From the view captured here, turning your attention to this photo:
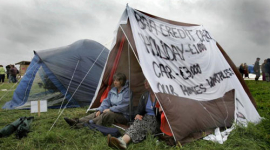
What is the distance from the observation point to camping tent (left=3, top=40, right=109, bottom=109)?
5.02 m

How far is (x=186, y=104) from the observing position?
8.69ft

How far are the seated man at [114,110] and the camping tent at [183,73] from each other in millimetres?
678

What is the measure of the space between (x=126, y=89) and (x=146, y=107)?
2.11 feet

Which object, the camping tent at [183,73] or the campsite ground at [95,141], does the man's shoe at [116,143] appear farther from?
the camping tent at [183,73]

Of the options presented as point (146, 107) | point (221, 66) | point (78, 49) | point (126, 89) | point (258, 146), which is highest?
point (78, 49)

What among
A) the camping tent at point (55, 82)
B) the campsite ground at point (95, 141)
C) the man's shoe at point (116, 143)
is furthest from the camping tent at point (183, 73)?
the camping tent at point (55, 82)

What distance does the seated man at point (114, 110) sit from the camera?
3.23 metres

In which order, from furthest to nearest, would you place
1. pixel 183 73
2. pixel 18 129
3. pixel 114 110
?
1. pixel 114 110
2. pixel 183 73
3. pixel 18 129

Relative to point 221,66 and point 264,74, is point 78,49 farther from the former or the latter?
point 264,74

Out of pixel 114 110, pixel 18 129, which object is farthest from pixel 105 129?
pixel 18 129

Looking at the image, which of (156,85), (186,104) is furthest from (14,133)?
(186,104)

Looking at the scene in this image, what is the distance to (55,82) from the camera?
5.01 meters

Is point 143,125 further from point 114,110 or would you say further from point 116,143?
point 114,110

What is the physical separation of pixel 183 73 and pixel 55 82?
3449 mm
